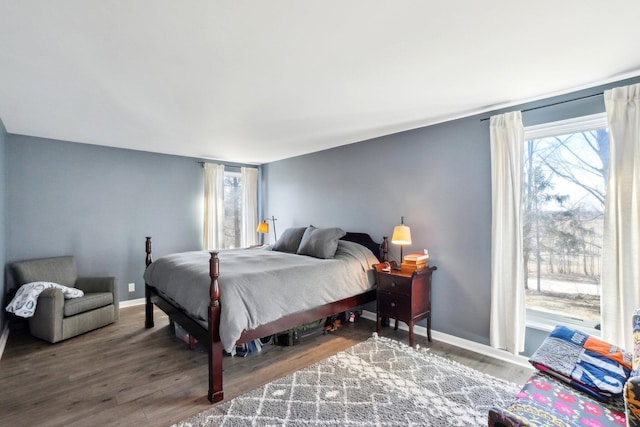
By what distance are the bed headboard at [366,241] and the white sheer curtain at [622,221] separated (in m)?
2.10

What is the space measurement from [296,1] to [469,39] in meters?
1.02

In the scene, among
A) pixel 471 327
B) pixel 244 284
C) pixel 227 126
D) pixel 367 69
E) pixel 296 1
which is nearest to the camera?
pixel 296 1

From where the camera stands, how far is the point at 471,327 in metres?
3.14

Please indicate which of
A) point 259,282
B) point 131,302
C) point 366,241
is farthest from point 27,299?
point 366,241

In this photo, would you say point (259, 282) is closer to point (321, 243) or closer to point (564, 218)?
point (321, 243)

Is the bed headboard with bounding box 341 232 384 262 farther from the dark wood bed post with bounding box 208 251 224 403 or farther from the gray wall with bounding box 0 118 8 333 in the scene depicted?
the gray wall with bounding box 0 118 8 333

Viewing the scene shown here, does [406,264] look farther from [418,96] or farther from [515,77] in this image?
[515,77]

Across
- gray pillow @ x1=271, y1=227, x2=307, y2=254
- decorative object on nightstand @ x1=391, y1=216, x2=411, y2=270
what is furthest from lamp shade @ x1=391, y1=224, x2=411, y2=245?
gray pillow @ x1=271, y1=227, x2=307, y2=254

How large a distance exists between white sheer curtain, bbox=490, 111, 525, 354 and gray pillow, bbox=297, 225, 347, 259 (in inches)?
67.6

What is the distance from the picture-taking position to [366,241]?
4.08m

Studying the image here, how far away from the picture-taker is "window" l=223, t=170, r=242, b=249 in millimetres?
5797

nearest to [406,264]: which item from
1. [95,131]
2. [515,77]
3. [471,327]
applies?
[471,327]

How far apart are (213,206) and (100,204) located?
1616mm

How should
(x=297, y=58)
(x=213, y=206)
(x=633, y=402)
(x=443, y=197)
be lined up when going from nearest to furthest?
1. (x=633, y=402)
2. (x=297, y=58)
3. (x=443, y=197)
4. (x=213, y=206)
